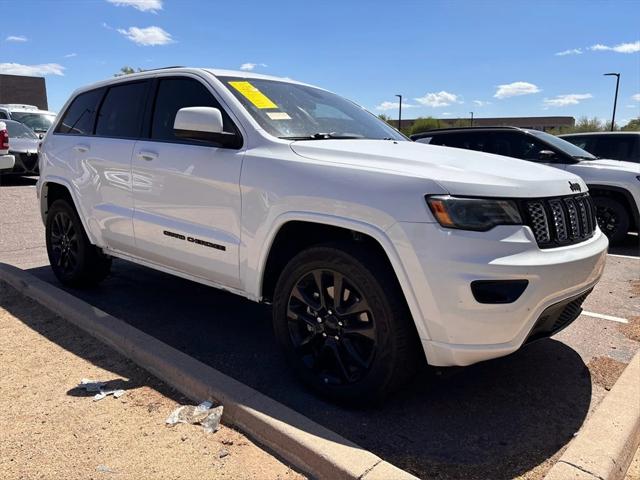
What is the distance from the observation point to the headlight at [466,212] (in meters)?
2.46

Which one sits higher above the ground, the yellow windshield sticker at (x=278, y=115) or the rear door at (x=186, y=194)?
the yellow windshield sticker at (x=278, y=115)

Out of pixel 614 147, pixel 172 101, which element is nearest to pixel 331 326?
pixel 172 101

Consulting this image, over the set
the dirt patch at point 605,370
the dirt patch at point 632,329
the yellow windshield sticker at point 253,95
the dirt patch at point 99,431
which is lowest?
the dirt patch at point 632,329

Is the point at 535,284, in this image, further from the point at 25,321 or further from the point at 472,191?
the point at 25,321

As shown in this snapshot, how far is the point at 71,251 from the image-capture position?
491 centimetres

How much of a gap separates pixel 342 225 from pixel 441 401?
3.95ft

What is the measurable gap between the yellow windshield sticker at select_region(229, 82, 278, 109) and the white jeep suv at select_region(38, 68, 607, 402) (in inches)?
0.6

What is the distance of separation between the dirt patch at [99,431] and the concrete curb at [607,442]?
120cm

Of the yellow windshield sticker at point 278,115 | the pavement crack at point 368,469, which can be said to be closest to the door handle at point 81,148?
the yellow windshield sticker at point 278,115

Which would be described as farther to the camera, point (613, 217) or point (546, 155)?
point (546, 155)

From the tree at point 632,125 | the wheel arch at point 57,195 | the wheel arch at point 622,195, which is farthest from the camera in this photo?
the tree at point 632,125

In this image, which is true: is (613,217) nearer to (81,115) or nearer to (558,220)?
(558,220)

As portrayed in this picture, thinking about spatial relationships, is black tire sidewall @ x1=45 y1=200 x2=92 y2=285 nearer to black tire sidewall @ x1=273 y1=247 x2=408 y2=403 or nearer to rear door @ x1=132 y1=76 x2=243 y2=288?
rear door @ x1=132 y1=76 x2=243 y2=288

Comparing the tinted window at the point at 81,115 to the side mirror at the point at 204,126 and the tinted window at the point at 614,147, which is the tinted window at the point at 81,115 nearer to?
the side mirror at the point at 204,126
